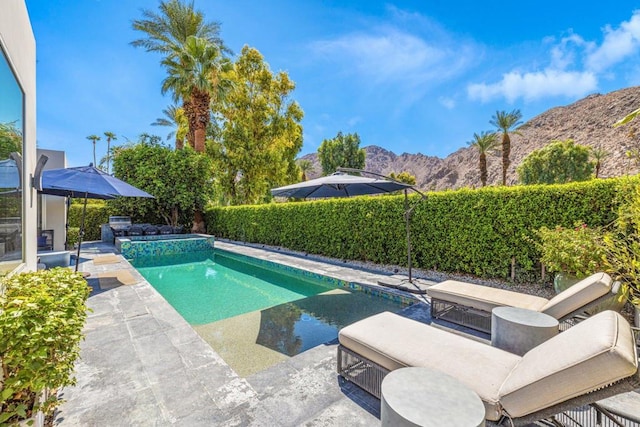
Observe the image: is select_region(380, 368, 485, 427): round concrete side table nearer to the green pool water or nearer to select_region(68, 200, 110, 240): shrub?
the green pool water

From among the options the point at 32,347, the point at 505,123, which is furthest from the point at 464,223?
the point at 505,123

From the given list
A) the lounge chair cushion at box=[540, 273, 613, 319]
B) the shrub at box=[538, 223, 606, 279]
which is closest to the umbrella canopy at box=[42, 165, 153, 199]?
the lounge chair cushion at box=[540, 273, 613, 319]

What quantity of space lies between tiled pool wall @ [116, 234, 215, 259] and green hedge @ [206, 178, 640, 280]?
246 inches

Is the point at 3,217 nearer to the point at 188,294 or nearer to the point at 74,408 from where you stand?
the point at 74,408

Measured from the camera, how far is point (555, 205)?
6.65 metres

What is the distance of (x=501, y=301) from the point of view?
13.9ft

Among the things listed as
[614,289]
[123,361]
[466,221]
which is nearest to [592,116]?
[466,221]

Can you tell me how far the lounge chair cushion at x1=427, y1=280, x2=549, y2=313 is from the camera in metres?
4.16

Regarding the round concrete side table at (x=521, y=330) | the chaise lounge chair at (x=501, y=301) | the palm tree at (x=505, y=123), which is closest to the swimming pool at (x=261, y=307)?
the chaise lounge chair at (x=501, y=301)

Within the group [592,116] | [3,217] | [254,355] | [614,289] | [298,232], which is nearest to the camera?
[3,217]

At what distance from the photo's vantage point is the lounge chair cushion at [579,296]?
11.3ft

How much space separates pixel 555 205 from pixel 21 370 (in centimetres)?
879

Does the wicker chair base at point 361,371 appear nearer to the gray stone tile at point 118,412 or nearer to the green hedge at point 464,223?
the gray stone tile at point 118,412

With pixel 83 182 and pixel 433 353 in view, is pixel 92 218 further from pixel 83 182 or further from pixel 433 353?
pixel 433 353
